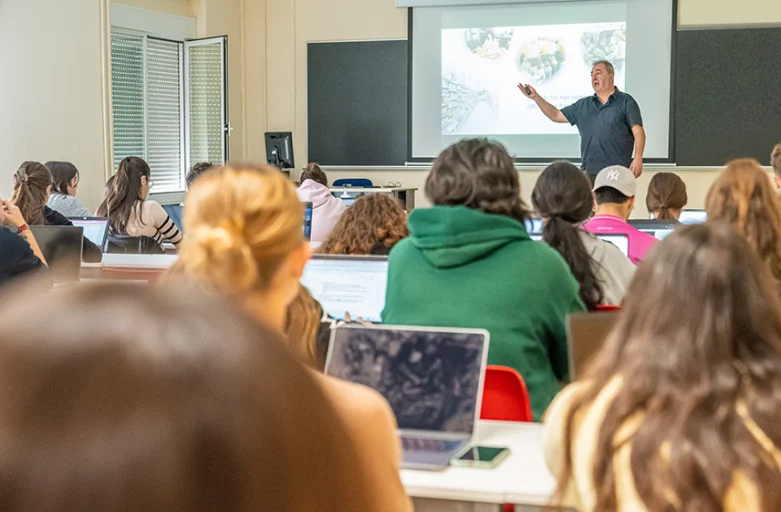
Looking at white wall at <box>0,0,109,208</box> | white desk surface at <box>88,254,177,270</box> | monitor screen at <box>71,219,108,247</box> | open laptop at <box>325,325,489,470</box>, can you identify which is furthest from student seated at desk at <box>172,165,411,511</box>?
white wall at <box>0,0,109,208</box>

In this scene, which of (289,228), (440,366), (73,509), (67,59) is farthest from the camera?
(67,59)

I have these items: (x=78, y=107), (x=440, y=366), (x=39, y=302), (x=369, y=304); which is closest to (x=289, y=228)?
(x=440, y=366)

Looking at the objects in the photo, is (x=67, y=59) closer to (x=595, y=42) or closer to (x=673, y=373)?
(x=595, y=42)

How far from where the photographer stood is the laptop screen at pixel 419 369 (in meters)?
2.05

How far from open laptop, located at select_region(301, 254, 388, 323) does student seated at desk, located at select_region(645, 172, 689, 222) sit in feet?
7.90

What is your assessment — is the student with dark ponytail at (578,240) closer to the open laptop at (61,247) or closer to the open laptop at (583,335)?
the open laptop at (583,335)

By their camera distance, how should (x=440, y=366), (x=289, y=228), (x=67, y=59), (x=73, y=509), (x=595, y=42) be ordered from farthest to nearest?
(x=595, y=42) < (x=67, y=59) < (x=440, y=366) < (x=289, y=228) < (x=73, y=509)

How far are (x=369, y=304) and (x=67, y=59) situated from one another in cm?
548

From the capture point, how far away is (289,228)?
1729 millimetres

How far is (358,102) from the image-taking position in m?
9.82

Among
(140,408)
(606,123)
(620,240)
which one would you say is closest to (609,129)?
(606,123)

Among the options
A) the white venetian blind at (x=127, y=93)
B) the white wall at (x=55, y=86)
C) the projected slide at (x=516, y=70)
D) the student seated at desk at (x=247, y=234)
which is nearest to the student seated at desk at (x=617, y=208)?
the student seated at desk at (x=247, y=234)

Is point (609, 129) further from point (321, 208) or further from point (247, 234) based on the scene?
point (247, 234)

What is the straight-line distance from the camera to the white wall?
7.34 meters
